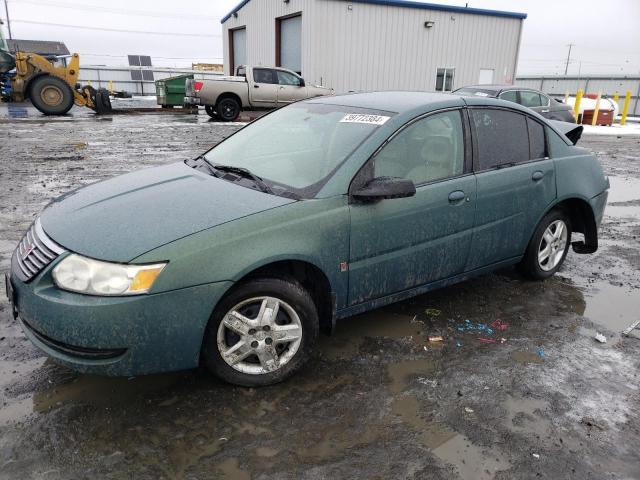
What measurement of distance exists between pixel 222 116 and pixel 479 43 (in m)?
13.2

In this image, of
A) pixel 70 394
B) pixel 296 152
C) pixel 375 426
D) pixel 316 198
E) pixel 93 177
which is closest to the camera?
pixel 375 426

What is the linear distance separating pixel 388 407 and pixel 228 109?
55.3 feet

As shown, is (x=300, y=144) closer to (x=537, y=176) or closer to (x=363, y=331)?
(x=363, y=331)

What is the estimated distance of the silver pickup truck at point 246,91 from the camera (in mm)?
17812

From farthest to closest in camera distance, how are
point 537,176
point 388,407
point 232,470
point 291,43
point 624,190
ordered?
1. point 291,43
2. point 624,190
3. point 537,176
4. point 388,407
5. point 232,470

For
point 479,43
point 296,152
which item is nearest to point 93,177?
point 296,152

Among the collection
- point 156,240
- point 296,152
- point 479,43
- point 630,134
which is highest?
point 479,43

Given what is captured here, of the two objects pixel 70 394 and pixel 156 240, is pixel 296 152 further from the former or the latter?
pixel 70 394

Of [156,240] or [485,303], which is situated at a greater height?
[156,240]

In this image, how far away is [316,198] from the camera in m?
2.90

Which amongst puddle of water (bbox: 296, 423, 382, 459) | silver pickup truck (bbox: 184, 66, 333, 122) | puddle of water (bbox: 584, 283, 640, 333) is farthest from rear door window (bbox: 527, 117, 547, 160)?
silver pickup truck (bbox: 184, 66, 333, 122)

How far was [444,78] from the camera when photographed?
23.8m

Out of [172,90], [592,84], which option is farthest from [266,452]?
[592,84]

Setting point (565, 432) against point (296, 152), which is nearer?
point (565, 432)
